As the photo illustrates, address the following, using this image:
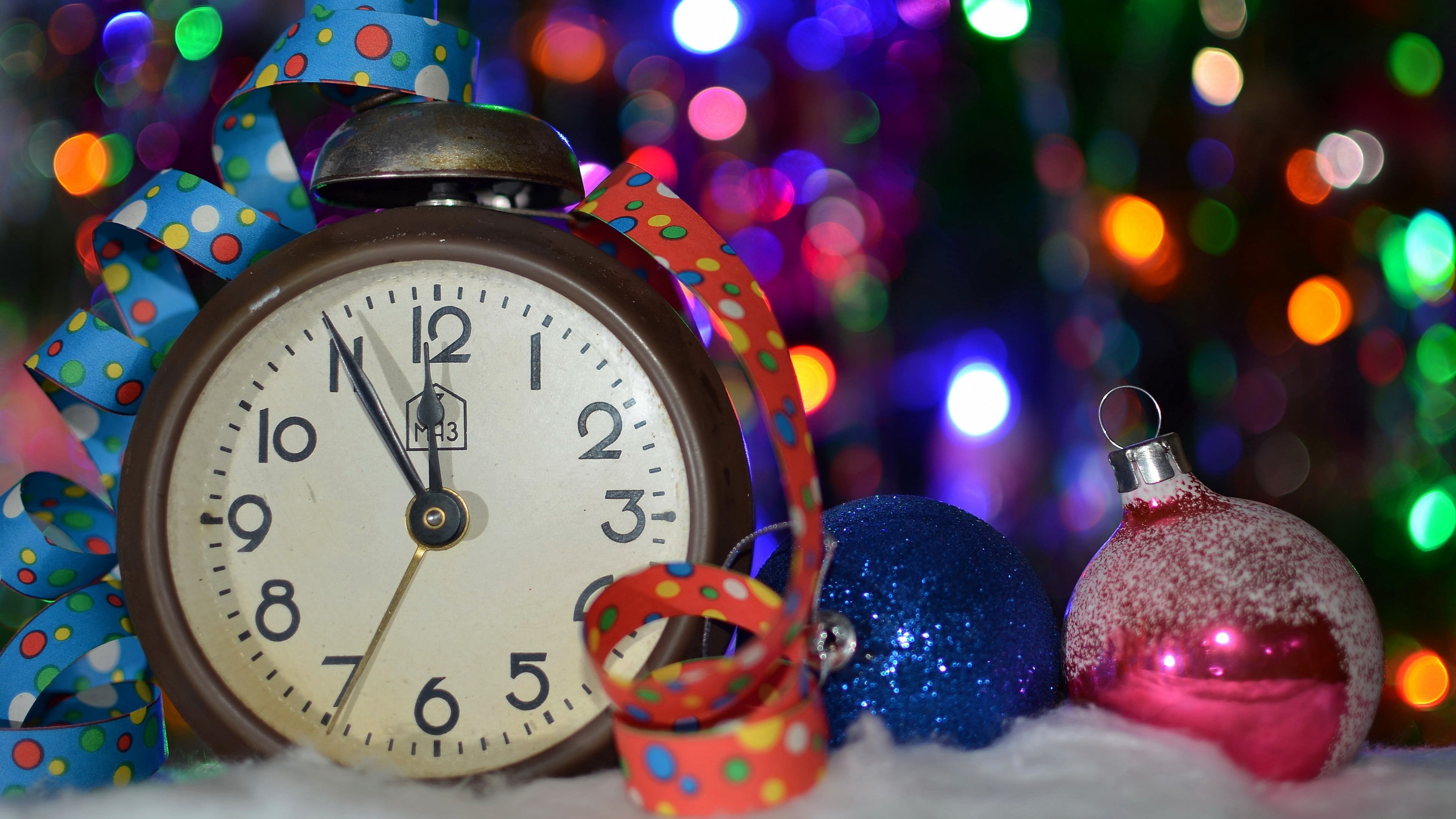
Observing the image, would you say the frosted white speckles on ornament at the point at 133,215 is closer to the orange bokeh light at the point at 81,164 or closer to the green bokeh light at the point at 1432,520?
the orange bokeh light at the point at 81,164

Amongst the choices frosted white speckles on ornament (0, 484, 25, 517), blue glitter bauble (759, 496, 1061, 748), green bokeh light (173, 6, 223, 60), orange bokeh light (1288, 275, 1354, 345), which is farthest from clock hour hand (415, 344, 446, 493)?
orange bokeh light (1288, 275, 1354, 345)

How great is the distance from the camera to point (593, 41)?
1145 mm

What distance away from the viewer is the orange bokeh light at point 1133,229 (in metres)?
1.09

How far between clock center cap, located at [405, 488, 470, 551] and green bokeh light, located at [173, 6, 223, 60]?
2.60ft

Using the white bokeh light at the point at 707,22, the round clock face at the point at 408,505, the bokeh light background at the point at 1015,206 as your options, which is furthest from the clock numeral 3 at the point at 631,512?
the white bokeh light at the point at 707,22

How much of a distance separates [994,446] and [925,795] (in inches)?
29.7

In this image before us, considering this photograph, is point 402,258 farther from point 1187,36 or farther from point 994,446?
point 1187,36

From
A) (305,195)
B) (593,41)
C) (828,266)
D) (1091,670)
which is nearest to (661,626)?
(1091,670)

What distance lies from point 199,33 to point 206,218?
0.56 meters

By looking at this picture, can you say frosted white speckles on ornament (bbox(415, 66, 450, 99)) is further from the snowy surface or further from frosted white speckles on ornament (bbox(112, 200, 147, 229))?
the snowy surface

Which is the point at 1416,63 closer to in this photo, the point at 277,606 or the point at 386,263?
the point at 386,263

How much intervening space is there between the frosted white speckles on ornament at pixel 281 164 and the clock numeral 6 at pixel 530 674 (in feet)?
1.39

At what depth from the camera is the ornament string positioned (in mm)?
644

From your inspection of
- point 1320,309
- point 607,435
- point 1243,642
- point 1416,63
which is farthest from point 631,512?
point 1416,63
